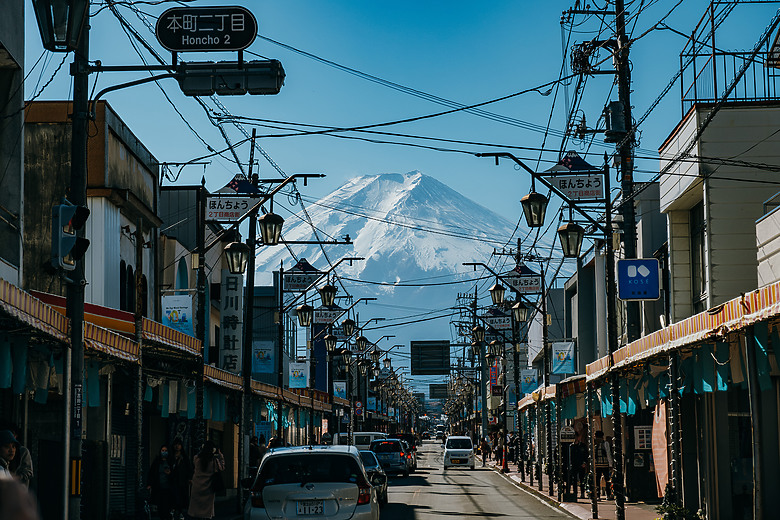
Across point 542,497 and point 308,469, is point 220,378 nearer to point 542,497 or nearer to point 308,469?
point 542,497

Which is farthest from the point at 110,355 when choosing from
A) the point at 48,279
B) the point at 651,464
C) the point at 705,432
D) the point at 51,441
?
the point at 651,464

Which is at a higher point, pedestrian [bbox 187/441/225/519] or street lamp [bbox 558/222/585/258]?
Result: street lamp [bbox 558/222/585/258]

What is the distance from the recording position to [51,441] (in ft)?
63.8

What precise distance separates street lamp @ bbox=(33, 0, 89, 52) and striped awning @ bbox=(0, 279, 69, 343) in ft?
11.8

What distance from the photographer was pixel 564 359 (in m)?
40.5

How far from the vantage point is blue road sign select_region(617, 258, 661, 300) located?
23.0 m

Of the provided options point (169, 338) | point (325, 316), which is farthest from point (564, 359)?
point (169, 338)

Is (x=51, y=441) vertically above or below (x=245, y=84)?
below

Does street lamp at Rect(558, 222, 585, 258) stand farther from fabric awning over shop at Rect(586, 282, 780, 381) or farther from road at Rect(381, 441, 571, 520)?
road at Rect(381, 441, 571, 520)

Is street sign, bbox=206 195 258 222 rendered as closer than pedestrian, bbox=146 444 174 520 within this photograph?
No

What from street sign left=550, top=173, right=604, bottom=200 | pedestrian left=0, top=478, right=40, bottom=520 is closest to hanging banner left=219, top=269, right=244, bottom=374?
street sign left=550, top=173, right=604, bottom=200

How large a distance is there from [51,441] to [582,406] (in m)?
18.2

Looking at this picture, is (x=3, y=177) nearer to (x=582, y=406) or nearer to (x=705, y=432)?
(x=705, y=432)

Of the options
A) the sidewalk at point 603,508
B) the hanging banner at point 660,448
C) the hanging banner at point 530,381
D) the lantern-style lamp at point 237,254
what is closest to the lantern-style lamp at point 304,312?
the sidewalk at point 603,508
